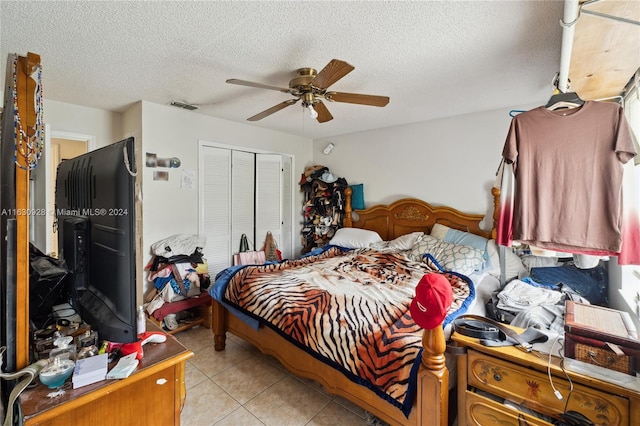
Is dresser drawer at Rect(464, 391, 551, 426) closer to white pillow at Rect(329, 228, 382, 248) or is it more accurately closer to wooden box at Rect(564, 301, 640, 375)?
wooden box at Rect(564, 301, 640, 375)

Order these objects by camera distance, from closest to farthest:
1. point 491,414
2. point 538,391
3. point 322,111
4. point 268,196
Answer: point 538,391
point 491,414
point 322,111
point 268,196

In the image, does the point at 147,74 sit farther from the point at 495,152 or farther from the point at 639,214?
the point at 495,152

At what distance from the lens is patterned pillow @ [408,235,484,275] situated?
8.62 feet

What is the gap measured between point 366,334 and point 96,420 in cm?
121

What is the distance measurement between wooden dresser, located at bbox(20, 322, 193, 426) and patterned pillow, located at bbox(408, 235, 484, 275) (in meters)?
2.39

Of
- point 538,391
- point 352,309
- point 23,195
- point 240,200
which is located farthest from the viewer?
point 240,200

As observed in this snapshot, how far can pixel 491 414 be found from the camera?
1.31 meters

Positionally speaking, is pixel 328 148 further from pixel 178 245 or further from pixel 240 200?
pixel 178 245

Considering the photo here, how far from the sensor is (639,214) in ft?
3.81

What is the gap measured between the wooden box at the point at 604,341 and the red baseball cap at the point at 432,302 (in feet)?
1.54

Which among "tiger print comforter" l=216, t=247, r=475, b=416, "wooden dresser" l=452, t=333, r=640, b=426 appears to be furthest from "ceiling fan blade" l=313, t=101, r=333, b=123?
"wooden dresser" l=452, t=333, r=640, b=426

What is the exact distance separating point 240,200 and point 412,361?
2.96 metres

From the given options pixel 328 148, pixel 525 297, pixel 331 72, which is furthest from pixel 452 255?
pixel 328 148

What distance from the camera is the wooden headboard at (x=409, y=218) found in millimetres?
3137
